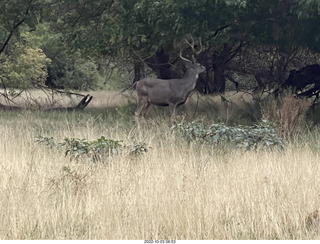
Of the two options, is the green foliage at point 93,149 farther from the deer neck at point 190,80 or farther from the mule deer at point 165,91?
the deer neck at point 190,80

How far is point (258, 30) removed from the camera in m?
14.8

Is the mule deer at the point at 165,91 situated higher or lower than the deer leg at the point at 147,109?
higher

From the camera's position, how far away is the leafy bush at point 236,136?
9.77m

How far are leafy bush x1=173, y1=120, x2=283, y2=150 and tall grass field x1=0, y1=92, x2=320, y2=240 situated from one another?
3.09 feet

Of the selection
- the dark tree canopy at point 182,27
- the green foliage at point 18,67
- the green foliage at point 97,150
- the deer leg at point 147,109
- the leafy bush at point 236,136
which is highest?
the green foliage at point 18,67

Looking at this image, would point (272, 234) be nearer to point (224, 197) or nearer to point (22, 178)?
point (224, 197)

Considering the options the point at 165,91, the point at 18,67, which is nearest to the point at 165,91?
the point at 165,91

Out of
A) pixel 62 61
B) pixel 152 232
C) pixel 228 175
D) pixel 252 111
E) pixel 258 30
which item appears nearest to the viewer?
pixel 152 232

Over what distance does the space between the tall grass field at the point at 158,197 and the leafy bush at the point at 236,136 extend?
37.1 inches

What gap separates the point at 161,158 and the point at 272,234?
3251 millimetres

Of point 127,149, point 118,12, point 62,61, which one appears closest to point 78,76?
point 62,61

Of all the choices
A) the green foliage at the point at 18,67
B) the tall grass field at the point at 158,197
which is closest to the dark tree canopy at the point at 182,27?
the green foliage at the point at 18,67

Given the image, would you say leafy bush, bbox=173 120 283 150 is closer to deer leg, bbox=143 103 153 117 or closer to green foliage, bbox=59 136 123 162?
green foliage, bbox=59 136 123 162

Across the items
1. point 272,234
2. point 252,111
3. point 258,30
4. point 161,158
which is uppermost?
point 258,30
